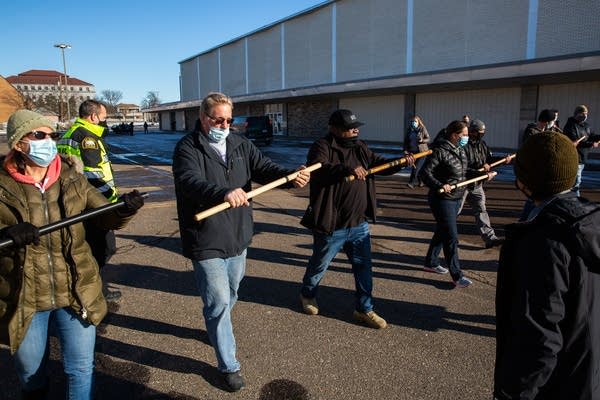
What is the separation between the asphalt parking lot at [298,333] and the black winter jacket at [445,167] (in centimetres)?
111

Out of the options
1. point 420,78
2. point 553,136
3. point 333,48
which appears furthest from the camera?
point 333,48

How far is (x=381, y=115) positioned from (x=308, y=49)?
11.4m

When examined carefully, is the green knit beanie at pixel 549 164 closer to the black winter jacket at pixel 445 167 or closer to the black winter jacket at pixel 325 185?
the black winter jacket at pixel 325 185

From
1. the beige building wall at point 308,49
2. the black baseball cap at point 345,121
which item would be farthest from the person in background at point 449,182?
the beige building wall at point 308,49

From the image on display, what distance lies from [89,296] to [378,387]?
195 centimetres

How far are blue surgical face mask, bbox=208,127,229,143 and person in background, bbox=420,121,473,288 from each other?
2.50 meters

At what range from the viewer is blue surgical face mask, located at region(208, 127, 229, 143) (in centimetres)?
298

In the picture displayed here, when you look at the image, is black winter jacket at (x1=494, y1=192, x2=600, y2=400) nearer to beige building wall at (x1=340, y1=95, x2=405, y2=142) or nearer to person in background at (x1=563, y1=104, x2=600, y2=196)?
person in background at (x1=563, y1=104, x2=600, y2=196)

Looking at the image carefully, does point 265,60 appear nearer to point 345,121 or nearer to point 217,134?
point 345,121

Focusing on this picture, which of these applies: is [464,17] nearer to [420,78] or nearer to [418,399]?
[420,78]

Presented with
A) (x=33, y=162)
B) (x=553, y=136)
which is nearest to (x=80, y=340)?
(x=33, y=162)

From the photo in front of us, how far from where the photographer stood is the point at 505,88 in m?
20.5

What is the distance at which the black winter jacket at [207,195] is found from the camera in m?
2.79

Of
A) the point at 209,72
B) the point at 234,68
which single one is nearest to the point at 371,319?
the point at 234,68
